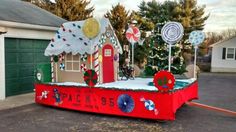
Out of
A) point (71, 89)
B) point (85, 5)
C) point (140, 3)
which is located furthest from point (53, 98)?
point (140, 3)

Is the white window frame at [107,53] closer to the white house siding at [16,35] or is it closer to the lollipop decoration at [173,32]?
the lollipop decoration at [173,32]

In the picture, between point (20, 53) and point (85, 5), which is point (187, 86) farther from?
point (85, 5)

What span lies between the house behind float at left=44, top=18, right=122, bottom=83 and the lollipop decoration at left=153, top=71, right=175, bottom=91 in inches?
95.5

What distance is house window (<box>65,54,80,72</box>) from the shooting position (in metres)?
8.22

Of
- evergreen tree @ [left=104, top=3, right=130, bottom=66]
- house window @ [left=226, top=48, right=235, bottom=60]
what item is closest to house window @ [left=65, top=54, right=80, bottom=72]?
evergreen tree @ [left=104, top=3, right=130, bottom=66]

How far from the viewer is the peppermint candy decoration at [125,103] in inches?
255

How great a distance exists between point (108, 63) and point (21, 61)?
3.92 m

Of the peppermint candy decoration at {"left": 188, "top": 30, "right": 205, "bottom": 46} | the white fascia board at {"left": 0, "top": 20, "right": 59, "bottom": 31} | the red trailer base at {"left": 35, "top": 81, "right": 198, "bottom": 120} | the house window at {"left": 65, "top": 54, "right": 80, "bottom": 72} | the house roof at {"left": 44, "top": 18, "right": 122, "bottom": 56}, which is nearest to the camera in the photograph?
the red trailer base at {"left": 35, "top": 81, "right": 198, "bottom": 120}

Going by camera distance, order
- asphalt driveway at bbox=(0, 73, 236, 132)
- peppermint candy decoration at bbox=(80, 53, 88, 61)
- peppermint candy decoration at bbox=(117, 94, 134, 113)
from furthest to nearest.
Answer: peppermint candy decoration at bbox=(80, 53, 88, 61), peppermint candy decoration at bbox=(117, 94, 134, 113), asphalt driveway at bbox=(0, 73, 236, 132)

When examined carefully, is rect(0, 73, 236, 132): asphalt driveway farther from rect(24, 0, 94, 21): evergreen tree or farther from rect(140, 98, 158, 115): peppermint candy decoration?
rect(24, 0, 94, 21): evergreen tree

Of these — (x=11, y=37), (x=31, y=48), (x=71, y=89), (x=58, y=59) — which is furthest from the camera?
(x=31, y=48)

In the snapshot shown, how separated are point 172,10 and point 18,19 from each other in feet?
71.6

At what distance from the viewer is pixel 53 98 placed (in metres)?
7.72

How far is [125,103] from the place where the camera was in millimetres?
6535
